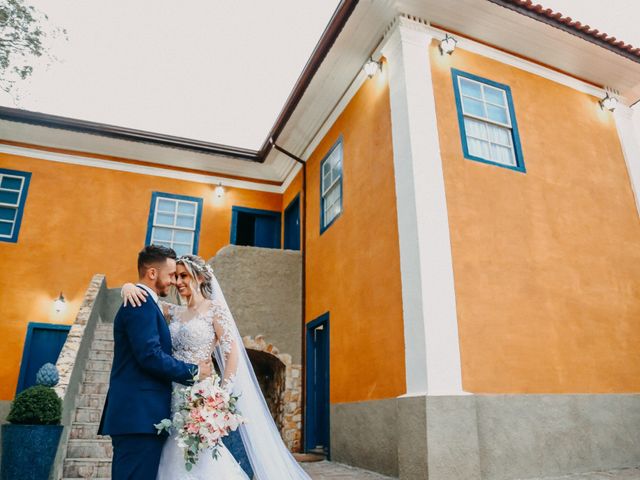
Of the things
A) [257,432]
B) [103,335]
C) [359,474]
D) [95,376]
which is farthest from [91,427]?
[257,432]

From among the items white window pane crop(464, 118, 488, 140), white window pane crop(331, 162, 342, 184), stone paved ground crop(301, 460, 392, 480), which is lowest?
stone paved ground crop(301, 460, 392, 480)

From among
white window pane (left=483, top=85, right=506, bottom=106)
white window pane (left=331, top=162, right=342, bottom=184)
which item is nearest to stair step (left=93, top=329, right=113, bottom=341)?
white window pane (left=331, top=162, right=342, bottom=184)

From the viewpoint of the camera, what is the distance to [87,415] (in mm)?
6598

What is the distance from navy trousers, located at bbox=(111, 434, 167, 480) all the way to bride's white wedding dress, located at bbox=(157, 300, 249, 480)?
27 centimetres

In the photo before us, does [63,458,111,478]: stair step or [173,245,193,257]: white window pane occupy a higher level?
[173,245,193,257]: white window pane

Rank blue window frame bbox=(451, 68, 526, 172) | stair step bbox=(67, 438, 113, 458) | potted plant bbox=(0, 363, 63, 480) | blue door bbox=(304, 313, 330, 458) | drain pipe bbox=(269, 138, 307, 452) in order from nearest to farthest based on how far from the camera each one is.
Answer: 1. potted plant bbox=(0, 363, 63, 480)
2. stair step bbox=(67, 438, 113, 458)
3. blue window frame bbox=(451, 68, 526, 172)
4. blue door bbox=(304, 313, 330, 458)
5. drain pipe bbox=(269, 138, 307, 452)

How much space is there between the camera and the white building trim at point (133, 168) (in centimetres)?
1110

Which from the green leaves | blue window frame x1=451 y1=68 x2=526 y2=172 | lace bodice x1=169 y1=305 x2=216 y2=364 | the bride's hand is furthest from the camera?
blue window frame x1=451 y1=68 x2=526 y2=172

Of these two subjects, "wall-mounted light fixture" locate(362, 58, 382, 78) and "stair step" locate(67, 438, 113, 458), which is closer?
"stair step" locate(67, 438, 113, 458)

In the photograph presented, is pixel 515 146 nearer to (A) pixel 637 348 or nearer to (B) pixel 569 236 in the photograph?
(B) pixel 569 236

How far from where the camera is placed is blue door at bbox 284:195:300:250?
38.3ft

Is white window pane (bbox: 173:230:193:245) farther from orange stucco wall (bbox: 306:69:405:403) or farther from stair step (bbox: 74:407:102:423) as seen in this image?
stair step (bbox: 74:407:102:423)

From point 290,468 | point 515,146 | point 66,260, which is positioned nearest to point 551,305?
point 515,146

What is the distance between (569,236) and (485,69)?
3.02 metres
